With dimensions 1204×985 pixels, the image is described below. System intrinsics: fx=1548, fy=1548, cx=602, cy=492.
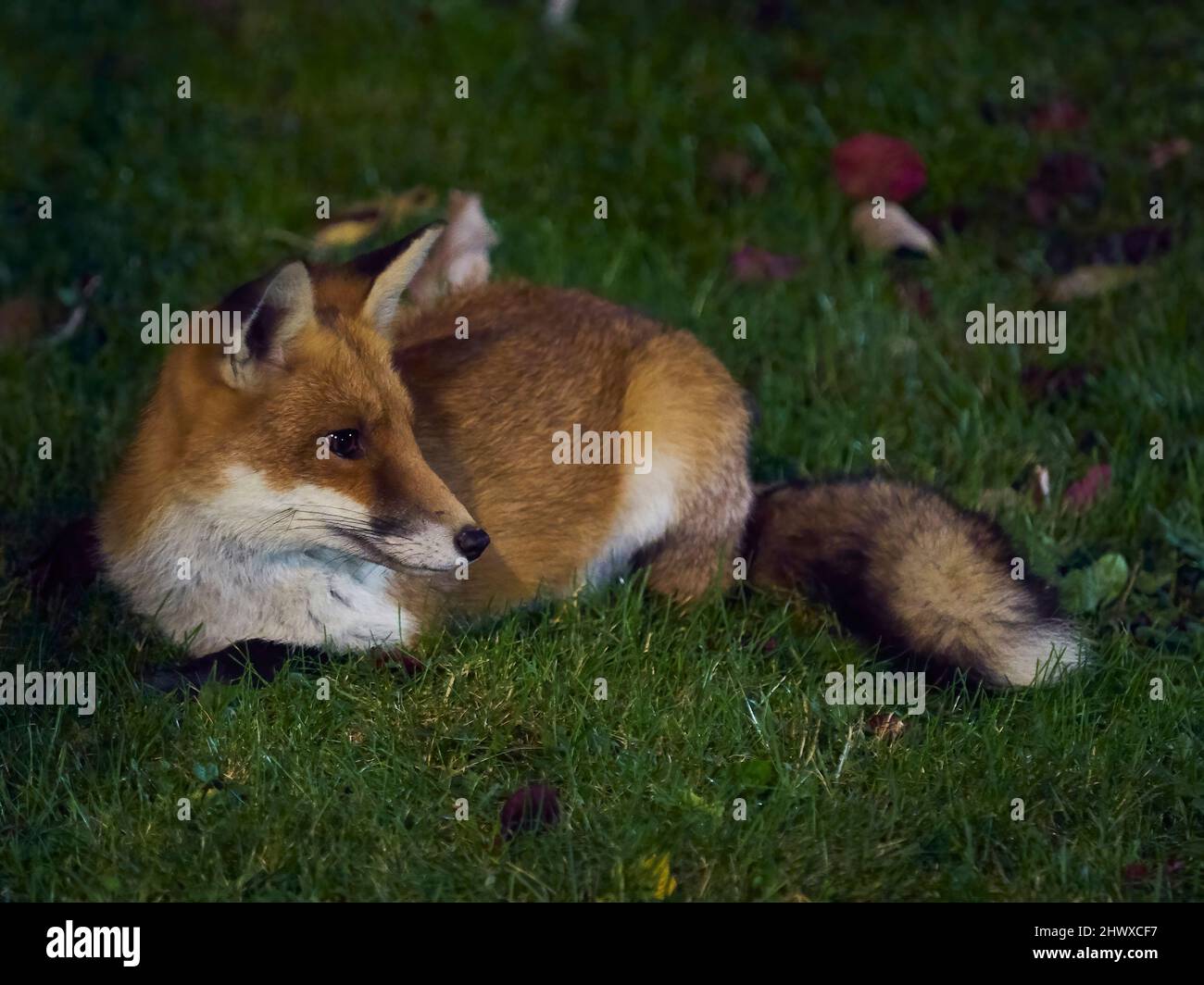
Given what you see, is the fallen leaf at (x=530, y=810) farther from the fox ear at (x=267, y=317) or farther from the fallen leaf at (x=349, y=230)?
the fallen leaf at (x=349, y=230)

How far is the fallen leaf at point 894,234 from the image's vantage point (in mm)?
7387

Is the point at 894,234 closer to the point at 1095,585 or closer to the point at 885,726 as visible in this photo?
the point at 1095,585

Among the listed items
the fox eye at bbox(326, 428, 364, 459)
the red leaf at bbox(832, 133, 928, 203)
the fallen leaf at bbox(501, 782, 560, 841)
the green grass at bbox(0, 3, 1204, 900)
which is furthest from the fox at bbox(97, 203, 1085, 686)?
the red leaf at bbox(832, 133, 928, 203)

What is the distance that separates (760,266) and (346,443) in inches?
130

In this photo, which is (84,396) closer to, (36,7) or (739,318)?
(739,318)

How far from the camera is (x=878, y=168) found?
7.75 meters

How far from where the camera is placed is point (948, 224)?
754 centimetres

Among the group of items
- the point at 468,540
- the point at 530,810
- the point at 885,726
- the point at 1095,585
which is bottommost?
the point at 530,810

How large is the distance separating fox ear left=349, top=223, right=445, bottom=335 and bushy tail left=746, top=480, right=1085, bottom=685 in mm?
1624

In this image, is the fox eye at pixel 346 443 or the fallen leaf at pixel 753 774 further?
the fox eye at pixel 346 443

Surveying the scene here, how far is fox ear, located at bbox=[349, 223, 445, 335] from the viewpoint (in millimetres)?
4906

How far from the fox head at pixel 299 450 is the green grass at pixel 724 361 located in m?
0.49

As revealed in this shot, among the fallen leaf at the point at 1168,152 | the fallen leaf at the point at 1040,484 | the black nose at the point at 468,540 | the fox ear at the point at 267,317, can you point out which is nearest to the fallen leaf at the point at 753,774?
the black nose at the point at 468,540

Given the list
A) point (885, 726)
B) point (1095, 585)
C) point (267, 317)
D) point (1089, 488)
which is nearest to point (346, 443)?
point (267, 317)
